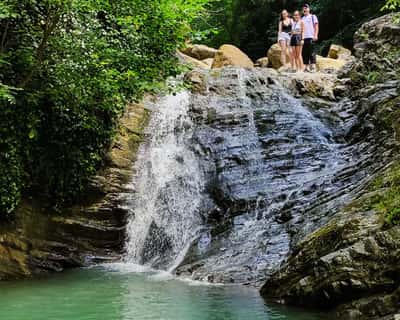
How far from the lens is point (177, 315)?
19.5 feet

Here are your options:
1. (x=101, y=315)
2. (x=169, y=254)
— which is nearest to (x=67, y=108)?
(x=169, y=254)

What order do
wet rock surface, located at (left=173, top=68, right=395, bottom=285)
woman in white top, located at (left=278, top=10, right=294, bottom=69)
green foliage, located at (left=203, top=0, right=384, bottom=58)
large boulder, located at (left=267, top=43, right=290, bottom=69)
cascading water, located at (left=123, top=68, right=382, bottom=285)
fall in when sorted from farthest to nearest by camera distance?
green foliage, located at (left=203, top=0, right=384, bottom=58), large boulder, located at (left=267, top=43, right=290, bottom=69), woman in white top, located at (left=278, top=10, right=294, bottom=69), cascading water, located at (left=123, top=68, right=382, bottom=285), wet rock surface, located at (left=173, top=68, right=395, bottom=285)

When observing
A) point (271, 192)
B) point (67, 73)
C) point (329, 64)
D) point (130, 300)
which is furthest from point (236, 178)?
point (329, 64)

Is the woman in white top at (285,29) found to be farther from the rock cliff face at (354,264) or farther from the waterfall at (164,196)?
the rock cliff face at (354,264)

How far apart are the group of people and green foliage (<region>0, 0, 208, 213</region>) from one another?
5.54 metres

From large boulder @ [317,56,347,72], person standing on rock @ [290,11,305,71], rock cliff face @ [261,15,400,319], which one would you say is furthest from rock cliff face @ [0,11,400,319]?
large boulder @ [317,56,347,72]

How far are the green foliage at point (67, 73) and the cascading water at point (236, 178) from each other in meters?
1.67

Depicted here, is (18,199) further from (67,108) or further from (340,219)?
(340,219)

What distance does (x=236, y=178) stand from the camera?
10656 mm

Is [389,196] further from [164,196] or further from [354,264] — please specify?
[164,196]

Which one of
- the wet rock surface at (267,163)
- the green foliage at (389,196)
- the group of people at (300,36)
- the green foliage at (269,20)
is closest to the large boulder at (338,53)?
the green foliage at (269,20)

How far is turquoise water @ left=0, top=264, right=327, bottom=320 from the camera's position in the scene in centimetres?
595

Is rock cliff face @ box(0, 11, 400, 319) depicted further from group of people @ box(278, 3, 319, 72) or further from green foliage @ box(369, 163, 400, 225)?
group of people @ box(278, 3, 319, 72)

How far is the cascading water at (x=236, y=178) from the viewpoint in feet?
27.5
